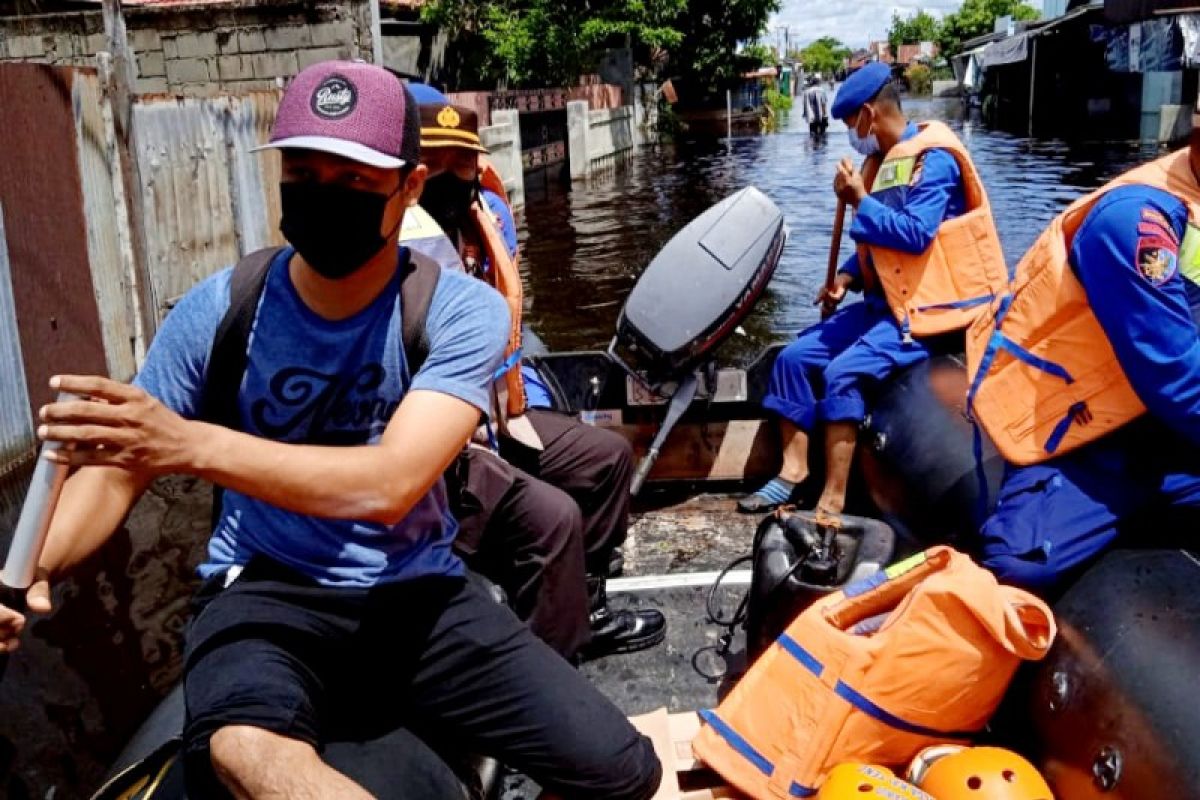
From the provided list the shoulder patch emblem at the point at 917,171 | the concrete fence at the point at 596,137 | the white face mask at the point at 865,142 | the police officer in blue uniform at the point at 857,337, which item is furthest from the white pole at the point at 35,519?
the concrete fence at the point at 596,137

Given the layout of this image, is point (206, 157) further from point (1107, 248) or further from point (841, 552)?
point (1107, 248)

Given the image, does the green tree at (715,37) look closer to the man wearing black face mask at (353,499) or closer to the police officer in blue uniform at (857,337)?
the police officer in blue uniform at (857,337)

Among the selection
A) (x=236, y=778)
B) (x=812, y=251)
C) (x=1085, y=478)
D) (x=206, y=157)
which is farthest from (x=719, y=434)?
(x=812, y=251)

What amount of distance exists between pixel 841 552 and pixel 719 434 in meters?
1.98

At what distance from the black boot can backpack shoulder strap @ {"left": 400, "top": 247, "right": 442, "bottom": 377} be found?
1.68 m

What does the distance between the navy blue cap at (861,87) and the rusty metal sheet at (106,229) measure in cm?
452

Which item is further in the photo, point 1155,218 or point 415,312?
point 1155,218

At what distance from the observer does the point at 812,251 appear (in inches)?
578

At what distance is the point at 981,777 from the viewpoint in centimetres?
236

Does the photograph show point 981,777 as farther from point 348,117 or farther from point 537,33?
point 537,33

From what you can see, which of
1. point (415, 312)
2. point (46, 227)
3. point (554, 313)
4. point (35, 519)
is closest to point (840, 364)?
point (415, 312)

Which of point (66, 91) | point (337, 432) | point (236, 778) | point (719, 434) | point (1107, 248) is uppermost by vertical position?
point (66, 91)

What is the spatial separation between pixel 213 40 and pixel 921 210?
493 inches

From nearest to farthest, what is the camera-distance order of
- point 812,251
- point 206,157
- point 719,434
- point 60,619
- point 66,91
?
1. point 60,619
2. point 719,434
3. point 66,91
4. point 206,157
5. point 812,251
